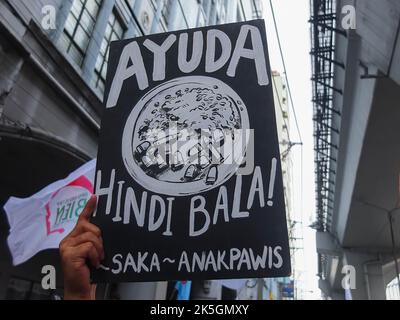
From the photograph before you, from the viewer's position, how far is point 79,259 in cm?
248

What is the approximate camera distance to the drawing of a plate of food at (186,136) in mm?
2859

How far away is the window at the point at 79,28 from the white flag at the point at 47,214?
4.26 metres

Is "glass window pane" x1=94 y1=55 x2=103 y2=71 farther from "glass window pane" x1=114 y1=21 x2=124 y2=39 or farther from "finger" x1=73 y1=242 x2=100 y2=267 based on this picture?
"finger" x1=73 y1=242 x2=100 y2=267

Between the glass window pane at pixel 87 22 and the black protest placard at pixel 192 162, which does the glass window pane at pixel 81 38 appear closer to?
the glass window pane at pixel 87 22

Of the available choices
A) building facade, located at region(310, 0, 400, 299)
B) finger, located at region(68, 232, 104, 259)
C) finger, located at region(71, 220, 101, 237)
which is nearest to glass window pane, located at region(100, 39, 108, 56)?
building facade, located at region(310, 0, 400, 299)

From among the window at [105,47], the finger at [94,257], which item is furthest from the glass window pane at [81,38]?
the finger at [94,257]

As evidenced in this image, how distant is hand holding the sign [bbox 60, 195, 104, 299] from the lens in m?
2.46

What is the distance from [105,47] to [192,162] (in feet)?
31.5

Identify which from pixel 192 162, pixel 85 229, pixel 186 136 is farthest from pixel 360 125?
pixel 85 229

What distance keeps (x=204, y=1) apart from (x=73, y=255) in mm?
21102

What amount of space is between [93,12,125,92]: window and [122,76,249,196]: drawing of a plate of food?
7973mm
